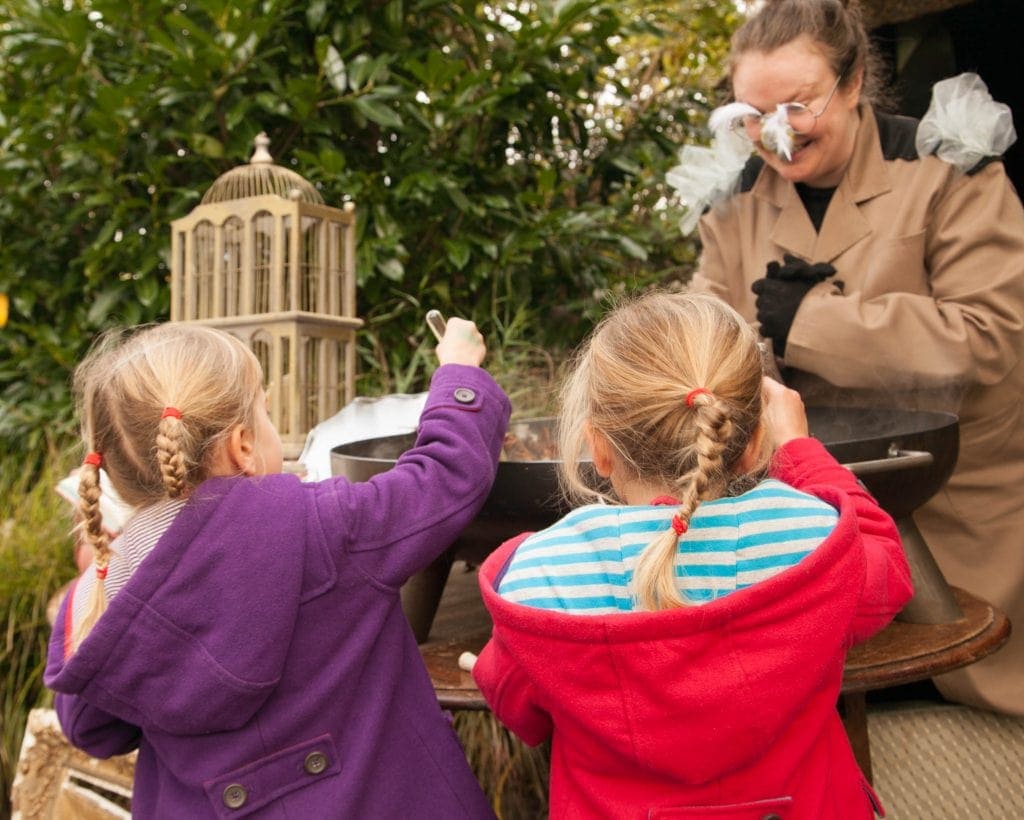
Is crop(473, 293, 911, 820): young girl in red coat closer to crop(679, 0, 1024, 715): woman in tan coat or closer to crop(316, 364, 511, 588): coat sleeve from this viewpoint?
crop(316, 364, 511, 588): coat sleeve

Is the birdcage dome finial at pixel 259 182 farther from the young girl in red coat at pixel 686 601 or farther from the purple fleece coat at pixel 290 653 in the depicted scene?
the young girl in red coat at pixel 686 601

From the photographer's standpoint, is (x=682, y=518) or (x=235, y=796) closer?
(x=682, y=518)

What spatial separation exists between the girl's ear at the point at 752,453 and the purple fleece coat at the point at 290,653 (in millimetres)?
319

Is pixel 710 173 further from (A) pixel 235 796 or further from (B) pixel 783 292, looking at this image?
(A) pixel 235 796

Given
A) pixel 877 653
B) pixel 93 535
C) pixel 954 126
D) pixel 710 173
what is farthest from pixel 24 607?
pixel 954 126

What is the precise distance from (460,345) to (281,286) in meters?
0.97

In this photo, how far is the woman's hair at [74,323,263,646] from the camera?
1.17m

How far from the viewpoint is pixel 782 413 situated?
1.28 meters

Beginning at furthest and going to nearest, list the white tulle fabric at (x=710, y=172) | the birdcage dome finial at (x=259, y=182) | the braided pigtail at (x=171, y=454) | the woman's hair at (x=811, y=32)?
the birdcage dome finial at (x=259, y=182) < the white tulle fabric at (x=710, y=172) < the woman's hair at (x=811, y=32) < the braided pigtail at (x=171, y=454)

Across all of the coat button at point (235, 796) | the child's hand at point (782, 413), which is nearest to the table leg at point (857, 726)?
the child's hand at point (782, 413)

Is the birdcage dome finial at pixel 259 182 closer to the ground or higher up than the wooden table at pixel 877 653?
Answer: higher up

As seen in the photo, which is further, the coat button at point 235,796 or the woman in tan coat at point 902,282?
the woman in tan coat at point 902,282

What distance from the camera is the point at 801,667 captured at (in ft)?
3.30

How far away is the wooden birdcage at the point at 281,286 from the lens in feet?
7.38
